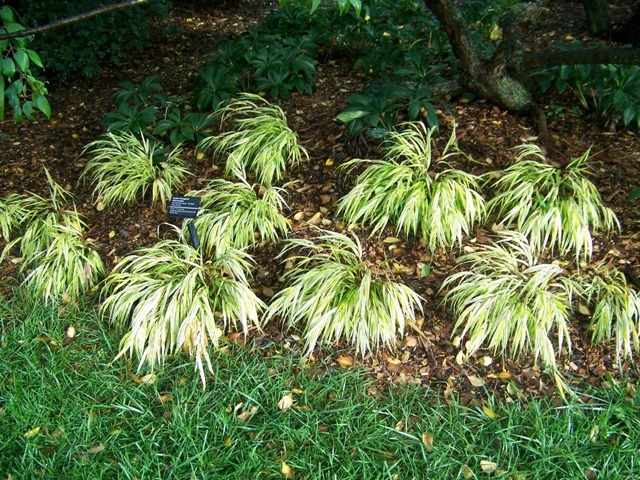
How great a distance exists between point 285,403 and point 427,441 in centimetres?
62

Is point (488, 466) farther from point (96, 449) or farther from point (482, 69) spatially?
point (482, 69)

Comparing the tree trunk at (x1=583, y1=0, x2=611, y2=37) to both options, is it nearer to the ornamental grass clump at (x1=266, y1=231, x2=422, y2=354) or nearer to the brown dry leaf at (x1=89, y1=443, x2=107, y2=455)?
the ornamental grass clump at (x1=266, y1=231, x2=422, y2=354)

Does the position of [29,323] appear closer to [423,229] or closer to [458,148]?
[423,229]

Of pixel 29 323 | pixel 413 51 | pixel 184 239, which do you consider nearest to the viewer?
pixel 29 323

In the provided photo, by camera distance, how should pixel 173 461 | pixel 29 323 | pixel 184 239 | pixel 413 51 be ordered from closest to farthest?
1. pixel 173 461
2. pixel 29 323
3. pixel 184 239
4. pixel 413 51

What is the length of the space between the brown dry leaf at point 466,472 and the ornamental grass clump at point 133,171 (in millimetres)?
2273

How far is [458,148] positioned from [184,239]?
1717mm

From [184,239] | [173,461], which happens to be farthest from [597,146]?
[173,461]

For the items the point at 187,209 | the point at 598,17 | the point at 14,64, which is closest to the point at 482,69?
the point at 598,17

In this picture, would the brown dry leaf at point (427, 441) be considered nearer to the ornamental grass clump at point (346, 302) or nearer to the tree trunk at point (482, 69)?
the ornamental grass clump at point (346, 302)

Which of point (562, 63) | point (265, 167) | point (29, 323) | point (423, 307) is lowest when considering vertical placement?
point (423, 307)

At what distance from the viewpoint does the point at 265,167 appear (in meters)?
3.45

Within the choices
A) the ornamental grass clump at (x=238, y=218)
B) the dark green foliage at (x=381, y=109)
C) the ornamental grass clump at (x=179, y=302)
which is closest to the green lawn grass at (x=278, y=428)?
the ornamental grass clump at (x=179, y=302)

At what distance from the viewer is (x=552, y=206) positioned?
3002 millimetres
